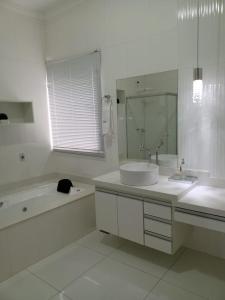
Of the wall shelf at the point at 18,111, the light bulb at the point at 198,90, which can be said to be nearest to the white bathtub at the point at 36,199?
the wall shelf at the point at 18,111

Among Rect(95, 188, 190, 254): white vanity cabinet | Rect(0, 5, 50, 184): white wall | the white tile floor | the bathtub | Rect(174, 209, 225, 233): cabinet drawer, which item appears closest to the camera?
Rect(174, 209, 225, 233): cabinet drawer

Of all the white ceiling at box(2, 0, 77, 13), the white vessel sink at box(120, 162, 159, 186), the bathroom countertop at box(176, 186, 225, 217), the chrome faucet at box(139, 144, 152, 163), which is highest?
the white ceiling at box(2, 0, 77, 13)

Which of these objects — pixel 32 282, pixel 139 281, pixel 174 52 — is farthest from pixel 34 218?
pixel 174 52

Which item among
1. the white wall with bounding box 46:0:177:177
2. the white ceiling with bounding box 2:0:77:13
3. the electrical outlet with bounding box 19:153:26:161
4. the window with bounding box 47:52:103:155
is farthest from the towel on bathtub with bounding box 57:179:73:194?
the white ceiling with bounding box 2:0:77:13

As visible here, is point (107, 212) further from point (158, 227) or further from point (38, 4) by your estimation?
point (38, 4)

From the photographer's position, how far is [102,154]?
310 centimetres

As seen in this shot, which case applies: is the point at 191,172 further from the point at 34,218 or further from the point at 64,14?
the point at 64,14

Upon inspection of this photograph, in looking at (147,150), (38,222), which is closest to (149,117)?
(147,150)

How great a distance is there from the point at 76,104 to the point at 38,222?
5.31 ft

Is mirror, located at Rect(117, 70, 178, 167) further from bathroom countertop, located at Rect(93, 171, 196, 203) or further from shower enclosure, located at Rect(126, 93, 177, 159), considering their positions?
bathroom countertop, located at Rect(93, 171, 196, 203)

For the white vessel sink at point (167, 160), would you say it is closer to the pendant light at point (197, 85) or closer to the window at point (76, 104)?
the pendant light at point (197, 85)

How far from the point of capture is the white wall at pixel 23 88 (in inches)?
119

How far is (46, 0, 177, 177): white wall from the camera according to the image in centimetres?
239

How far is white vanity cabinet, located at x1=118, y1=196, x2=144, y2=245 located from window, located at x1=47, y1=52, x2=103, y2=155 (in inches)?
38.6
